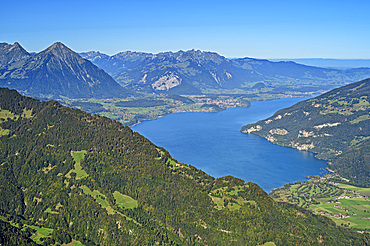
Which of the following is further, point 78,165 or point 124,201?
point 78,165

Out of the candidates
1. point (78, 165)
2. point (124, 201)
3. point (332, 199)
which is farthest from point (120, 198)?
point (332, 199)

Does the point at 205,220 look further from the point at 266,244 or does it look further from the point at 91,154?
the point at 91,154

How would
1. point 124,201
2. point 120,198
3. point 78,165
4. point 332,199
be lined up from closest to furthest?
1. point 124,201
2. point 120,198
3. point 78,165
4. point 332,199

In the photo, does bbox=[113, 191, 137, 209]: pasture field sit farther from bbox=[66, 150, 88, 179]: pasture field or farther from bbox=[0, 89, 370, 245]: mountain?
bbox=[66, 150, 88, 179]: pasture field

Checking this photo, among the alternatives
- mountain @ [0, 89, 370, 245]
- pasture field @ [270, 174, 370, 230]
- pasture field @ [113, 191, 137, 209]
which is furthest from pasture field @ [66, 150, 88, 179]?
pasture field @ [270, 174, 370, 230]

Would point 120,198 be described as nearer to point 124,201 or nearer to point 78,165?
point 124,201

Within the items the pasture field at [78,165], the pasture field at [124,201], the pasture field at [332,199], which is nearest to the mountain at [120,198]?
the pasture field at [124,201]

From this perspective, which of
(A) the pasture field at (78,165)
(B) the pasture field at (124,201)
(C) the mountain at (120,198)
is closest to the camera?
(C) the mountain at (120,198)

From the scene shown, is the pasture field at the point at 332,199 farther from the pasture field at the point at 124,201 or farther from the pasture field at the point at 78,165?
the pasture field at the point at 78,165
